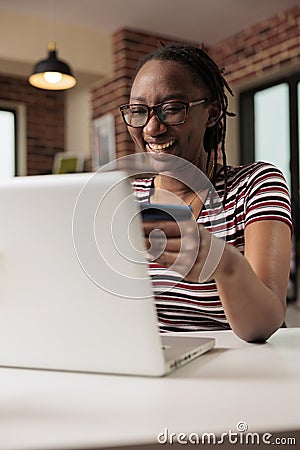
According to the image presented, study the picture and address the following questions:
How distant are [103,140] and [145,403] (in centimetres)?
527

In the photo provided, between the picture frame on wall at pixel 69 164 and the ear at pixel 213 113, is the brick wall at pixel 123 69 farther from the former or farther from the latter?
the ear at pixel 213 113

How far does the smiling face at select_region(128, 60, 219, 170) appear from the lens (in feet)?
4.39

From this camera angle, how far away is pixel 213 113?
1.44 meters

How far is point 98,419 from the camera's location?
0.63 m

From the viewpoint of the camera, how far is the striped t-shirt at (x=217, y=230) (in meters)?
1.23

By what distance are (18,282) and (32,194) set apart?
0.12m

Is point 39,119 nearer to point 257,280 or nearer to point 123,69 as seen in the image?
point 123,69

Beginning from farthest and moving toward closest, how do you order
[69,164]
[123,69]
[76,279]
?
[69,164], [123,69], [76,279]

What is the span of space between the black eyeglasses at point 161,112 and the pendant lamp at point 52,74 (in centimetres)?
299

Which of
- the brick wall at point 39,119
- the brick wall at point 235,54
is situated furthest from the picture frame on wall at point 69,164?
the brick wall at point 235,54

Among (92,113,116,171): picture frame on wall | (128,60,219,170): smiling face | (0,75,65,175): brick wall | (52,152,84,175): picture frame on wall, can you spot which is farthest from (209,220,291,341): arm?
(0,75,65,175): brick wall

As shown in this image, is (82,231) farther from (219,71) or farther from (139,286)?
(219,71)

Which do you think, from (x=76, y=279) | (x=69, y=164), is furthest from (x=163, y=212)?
(x=69, y=164)

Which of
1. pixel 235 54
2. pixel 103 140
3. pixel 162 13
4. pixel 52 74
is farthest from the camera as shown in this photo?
pixel 103 140
